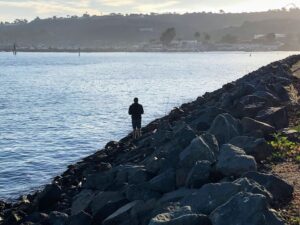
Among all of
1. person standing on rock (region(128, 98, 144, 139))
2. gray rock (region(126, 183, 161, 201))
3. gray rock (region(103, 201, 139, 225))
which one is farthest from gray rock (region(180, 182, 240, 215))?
person standing on rock (region(128, 98, 144, 139))

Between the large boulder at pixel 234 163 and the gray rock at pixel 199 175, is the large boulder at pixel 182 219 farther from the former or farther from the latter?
the large boulder at pixel 234 163

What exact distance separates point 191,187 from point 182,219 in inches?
106

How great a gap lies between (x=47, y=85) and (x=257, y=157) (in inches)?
2791

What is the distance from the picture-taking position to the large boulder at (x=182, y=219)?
8000mm

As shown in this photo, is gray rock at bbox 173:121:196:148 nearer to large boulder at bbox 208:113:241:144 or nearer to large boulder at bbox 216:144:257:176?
large boulder at bbox 208:113:241:144

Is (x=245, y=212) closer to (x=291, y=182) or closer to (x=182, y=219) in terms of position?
(x=182, y=219)

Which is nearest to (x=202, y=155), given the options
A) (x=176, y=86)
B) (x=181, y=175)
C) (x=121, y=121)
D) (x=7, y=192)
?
(x=181, y=175)

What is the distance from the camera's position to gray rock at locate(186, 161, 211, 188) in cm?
1057

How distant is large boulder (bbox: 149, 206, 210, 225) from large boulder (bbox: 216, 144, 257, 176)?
241cm

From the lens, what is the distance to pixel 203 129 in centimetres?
1731

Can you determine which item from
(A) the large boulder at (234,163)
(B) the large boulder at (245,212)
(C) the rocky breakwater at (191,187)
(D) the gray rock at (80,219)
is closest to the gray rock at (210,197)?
(C) the rocky breakwater at (191,187)

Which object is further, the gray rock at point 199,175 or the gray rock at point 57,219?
the gray rock at point 57,219

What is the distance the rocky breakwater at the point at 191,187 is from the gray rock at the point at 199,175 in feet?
0.07

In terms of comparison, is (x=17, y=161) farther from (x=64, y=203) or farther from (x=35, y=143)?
(x=64, y=203)
